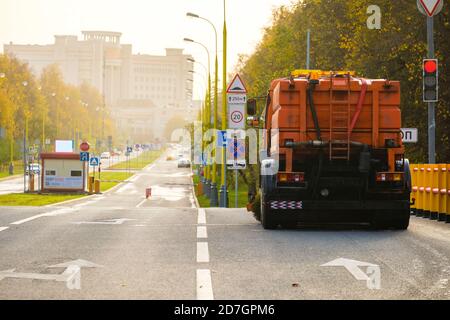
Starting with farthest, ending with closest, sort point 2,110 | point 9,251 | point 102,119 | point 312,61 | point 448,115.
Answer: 1. point 102,119
2. point 2,110
3. point 312,61
4. point 448,115
5. point 9,251

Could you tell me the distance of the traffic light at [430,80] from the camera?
2339 cm

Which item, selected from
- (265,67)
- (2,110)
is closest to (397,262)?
(265,67)

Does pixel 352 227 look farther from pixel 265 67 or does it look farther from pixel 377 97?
pixel 265 67

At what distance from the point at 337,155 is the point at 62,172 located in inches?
1810

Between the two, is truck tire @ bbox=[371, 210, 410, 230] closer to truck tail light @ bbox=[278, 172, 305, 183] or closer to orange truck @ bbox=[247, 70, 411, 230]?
orange truck @ bbox=[247, 70, 411, 230]

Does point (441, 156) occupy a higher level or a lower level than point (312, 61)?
lower

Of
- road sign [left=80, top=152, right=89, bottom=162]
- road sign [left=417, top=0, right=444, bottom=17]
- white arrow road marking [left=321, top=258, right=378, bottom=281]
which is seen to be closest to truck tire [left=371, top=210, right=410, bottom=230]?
white arrow road marking [left=321, top=258, right=378, bottom=281]

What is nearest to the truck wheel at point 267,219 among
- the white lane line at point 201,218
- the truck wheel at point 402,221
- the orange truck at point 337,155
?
the orange truck at point 337,155

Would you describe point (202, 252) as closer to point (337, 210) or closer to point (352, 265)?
point (352, 265)

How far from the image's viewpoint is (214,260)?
11.9 m

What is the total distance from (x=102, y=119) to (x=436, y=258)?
170193 mm

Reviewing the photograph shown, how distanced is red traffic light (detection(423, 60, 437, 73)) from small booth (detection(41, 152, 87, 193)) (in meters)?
39.7

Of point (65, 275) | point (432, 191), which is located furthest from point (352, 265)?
point (432, 191)

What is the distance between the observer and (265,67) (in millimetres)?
72438
